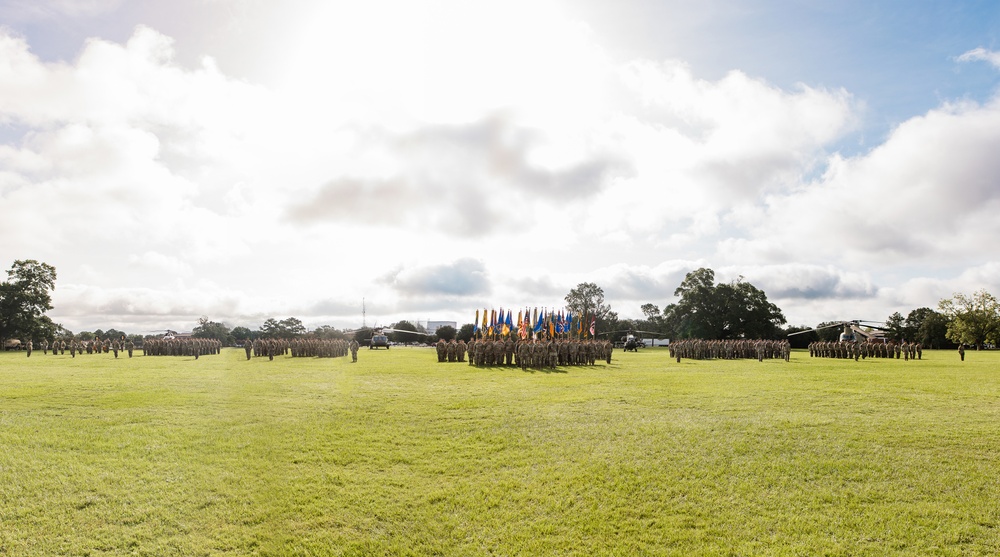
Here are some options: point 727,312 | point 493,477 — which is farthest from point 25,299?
point 727,312

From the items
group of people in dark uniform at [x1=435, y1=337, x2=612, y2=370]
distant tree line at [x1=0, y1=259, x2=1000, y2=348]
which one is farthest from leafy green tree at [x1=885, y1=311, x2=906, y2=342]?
group of people in dark uniform at [x1=435, y1=337, x2=612, y2=370]

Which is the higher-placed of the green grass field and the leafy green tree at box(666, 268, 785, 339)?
the leafy green tree at box(666, 268, 785, 339)

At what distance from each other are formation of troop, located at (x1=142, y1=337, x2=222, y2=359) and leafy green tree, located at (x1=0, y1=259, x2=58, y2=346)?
15766 millimetres

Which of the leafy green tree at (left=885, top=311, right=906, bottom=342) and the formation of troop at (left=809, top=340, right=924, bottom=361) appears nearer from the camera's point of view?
the formation of troop at (left=809, top=340, right=924, bottom=361)

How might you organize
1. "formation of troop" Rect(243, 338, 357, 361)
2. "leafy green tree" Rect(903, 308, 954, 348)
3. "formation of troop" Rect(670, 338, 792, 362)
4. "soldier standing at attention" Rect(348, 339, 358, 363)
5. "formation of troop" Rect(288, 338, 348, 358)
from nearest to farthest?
"soldier standing at attention" Rect(348, 339, 358, 363) → "formation of troop" Rect(243, 338, 357, 361) → "formation of troop" Rect(288, 338, 348, 358) → "formation of troop" Rect(670, 338, 792, 362) → "leafy green tree" Rect(903, 308, 954, 348)

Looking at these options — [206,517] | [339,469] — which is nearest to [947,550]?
[339,469]

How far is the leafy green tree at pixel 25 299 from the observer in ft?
150

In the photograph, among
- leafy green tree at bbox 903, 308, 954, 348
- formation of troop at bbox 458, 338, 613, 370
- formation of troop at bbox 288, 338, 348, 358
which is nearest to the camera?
formation of troop at bbox 458, 338, 613, 370

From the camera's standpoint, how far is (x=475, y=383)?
1877 centimetres

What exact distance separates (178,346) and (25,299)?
1996 cm

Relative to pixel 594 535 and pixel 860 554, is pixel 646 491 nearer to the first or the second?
pixel 594 535

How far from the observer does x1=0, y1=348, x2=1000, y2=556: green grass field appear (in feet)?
20.0

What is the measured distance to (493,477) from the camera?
796cm

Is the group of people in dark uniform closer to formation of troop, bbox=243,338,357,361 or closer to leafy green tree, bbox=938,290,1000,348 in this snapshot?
formation of troop, bbox=243,338,357,361
